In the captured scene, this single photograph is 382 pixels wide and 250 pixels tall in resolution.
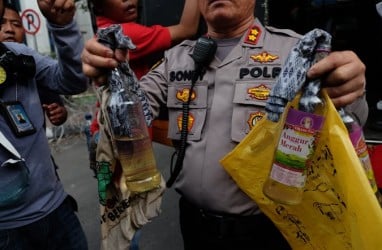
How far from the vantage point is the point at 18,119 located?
167cm

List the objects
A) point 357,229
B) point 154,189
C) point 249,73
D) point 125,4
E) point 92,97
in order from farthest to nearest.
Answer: point 92,97, point 125,4, point 249,73, point 154,189, point 357,229

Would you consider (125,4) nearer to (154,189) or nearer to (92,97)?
(154,189)

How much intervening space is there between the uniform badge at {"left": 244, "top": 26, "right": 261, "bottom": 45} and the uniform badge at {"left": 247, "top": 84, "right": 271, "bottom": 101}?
0.65 feet

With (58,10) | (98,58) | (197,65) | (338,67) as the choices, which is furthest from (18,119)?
(338,67)

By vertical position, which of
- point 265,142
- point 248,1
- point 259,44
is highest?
point 248,1

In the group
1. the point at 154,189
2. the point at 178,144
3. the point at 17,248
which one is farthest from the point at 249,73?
the point at 17,248

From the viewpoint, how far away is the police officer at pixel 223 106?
59.4 inches

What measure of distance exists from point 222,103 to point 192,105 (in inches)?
5.0

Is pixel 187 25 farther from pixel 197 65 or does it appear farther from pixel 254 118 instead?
pixel 254 118

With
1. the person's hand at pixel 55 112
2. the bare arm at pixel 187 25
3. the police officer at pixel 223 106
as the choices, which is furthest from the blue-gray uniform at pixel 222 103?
the person's hand at pixel 55 112

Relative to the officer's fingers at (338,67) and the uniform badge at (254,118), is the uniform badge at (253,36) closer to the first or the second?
the uniform badge at (254,118)

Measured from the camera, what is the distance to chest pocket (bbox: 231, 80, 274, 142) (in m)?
1.49

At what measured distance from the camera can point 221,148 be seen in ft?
5.03

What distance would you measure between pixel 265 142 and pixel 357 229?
1.31ft
